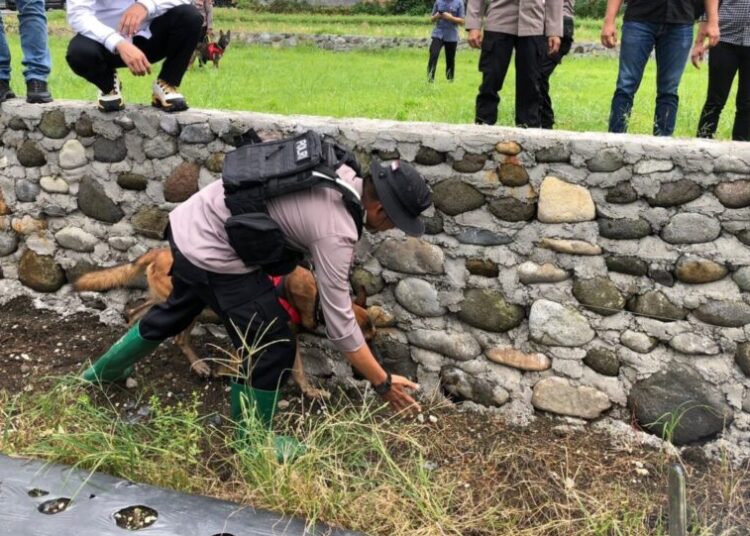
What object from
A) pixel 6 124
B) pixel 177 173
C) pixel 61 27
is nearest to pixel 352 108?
pixel 177 173

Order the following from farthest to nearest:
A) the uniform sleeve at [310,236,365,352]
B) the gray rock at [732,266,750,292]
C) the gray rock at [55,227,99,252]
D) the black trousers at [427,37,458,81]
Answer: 1. the black trousers at [427,37,458,81]
2. the gray rock at [55,227,99,252]
3. the gray rock at [732,266,750,292]
4. the uniform sleeve at [310,236,365,352]

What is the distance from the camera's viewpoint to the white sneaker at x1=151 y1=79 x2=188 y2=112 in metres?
4.38

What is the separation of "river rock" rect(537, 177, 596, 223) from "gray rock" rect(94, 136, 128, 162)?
253cm

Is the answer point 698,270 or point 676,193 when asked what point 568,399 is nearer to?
point 698,270

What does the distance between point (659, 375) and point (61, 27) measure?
66.3 feet

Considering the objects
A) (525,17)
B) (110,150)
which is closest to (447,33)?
(525,17)

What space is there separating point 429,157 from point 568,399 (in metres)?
1.48

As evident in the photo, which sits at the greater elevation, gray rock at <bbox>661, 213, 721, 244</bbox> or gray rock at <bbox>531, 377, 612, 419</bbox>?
gray rock at <bbox>661, 213, 721, 244</bbox>

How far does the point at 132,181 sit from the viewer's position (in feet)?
14.9

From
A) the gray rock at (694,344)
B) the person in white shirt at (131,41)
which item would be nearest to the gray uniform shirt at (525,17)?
the person in white shirt at (131,41)

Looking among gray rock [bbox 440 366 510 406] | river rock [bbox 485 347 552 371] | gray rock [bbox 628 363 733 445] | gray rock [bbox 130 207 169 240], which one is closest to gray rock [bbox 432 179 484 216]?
river rock [bbox 485 347 552 371]

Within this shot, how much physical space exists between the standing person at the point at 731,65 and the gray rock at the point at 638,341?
1537 mm

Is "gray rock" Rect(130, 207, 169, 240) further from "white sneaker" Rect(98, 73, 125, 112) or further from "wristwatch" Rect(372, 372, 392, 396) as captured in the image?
"wristwatch" Rect(372, 372, 392, 396)

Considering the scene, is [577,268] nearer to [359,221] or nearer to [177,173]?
[359,221]
